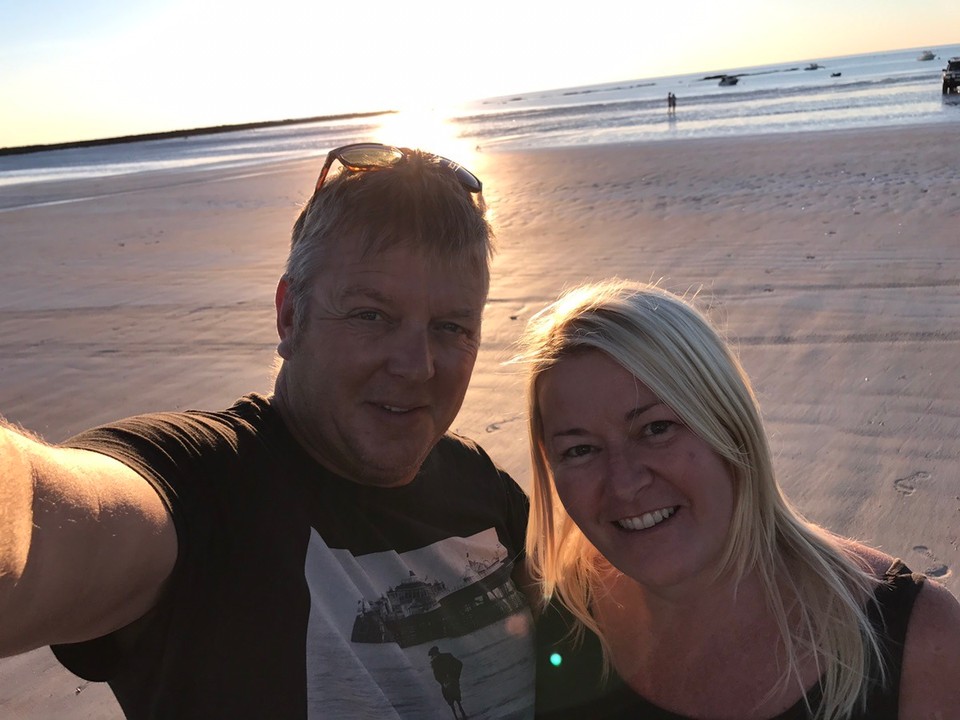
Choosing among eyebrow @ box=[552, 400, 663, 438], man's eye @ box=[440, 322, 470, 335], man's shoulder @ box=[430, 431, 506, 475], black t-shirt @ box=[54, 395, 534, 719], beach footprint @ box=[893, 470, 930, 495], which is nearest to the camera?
black t-shirt @ box=[54, 395, 534, 719]

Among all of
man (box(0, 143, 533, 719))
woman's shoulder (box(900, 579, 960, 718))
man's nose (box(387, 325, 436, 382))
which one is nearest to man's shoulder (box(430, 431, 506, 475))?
man (box(0, 143, 533, 719))

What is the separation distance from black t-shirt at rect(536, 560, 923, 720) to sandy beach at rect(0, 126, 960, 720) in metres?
1.79

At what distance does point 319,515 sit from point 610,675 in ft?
3.04

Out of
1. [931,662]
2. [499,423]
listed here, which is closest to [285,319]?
[931,662]

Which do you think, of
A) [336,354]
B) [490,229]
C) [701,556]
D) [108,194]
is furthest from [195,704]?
[108,194]

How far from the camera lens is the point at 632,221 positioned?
12.7 meters

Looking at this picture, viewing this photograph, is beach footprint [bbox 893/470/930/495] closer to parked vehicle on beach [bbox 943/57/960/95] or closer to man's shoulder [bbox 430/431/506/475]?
man's shoulder [bbox 430/431/506/475]

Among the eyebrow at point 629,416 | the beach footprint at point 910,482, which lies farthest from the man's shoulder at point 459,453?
the beach footprint at point 910,482

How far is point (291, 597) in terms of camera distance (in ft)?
5.90

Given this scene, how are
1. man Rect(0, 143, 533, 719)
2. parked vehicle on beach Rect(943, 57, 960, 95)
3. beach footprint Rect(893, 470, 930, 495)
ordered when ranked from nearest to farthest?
man Rect(0, 143, 533, 719) → beach footprint Rect(893, 470, 930, 495) → parked vehicle on beach Rect(943, 57, 960, 95)

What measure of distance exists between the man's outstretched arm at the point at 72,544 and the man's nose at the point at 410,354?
734 mm

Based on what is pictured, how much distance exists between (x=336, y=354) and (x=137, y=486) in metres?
0.69

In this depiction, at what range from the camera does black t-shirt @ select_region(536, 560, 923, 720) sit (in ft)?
6.07

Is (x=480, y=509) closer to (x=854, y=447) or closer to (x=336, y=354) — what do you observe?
(x=336, y=354)
